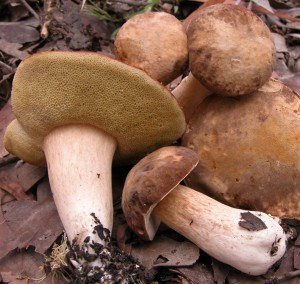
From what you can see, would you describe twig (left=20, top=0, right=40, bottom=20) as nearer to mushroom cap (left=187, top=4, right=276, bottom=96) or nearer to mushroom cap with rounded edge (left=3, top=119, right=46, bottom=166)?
mushroom cap with rounded edge (left=3, top=119, right=46, bottom=166)

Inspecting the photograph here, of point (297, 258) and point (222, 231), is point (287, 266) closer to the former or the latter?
point (297, 258)

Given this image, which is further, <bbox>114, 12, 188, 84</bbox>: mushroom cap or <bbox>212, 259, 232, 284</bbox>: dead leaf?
<bbox>114, 12, 188, 84</bbox>: mushroom cap

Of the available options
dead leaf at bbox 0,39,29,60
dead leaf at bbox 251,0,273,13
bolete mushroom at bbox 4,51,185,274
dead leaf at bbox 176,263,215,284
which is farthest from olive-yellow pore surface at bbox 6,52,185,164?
dead leaf at bbox 251,0,273,13

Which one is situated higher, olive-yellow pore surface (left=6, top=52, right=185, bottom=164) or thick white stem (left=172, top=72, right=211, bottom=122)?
olive-yellow pore surface (left=6, top=52, right=185, bottom=164)

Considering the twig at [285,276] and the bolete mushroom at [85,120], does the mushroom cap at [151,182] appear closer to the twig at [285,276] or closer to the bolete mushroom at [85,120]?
the bolete mushroom at [85,120]

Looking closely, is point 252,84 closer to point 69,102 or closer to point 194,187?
point 194,187

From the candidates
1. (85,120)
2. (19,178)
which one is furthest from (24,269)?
(85,120)

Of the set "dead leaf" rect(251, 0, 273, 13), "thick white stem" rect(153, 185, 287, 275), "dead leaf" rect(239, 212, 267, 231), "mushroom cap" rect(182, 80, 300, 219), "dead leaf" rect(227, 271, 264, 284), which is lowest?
"dead leaf" rect(227, 271, 264, 284)
